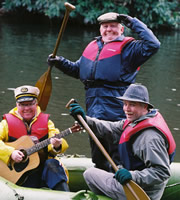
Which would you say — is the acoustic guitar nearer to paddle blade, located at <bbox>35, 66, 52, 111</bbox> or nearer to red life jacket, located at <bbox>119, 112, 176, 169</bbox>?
red life jacket, located at <bbox>119, 112, 176, 169</bbox>

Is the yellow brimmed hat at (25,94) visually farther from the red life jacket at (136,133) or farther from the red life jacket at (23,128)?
the red life jacket at (136,133)

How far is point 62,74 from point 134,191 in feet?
25.9

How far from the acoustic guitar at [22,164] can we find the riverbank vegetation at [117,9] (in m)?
14.7

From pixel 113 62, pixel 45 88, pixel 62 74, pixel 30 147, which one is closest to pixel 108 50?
pixel 113 62

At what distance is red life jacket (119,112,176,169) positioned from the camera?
11.6 ft

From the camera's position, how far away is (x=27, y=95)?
13.9 ft

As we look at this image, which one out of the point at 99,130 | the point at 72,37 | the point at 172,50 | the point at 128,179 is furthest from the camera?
the point at 72,37

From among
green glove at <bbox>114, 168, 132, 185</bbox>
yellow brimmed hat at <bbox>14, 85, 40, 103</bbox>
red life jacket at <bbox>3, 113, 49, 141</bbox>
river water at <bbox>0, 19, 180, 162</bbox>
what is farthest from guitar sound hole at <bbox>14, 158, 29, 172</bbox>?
river water at <bbox>0, 19, 180, 162</bbox>

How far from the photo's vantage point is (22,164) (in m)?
4.15

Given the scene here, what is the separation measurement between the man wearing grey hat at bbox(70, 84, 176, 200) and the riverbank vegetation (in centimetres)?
1518

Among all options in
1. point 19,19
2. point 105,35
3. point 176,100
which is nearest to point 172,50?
point 176,100

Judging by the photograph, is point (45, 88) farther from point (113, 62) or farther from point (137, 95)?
point (137, 95)

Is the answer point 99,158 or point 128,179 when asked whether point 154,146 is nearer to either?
point 128,179

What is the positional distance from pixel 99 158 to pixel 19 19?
18.4 m
